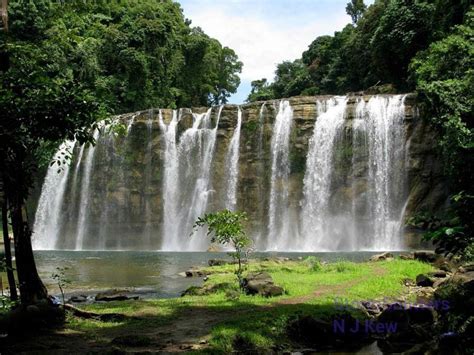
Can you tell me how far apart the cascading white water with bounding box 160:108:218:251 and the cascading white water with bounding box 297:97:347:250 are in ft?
22.9

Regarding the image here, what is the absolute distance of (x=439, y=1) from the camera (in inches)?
1225

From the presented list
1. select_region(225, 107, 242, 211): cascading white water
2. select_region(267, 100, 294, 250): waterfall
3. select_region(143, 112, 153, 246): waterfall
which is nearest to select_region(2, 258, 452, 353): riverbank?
select_region(267, 100, 294, 250): waterfall

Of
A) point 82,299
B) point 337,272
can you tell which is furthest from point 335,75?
point 82,299

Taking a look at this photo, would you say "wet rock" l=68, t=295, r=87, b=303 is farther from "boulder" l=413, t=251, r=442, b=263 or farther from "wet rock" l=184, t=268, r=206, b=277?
"boulder" l=413, t=251, r=442, b=263

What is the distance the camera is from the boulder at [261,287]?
10859mm

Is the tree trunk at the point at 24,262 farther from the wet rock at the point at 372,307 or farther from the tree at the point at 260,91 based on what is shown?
the tree at the point at 260,91

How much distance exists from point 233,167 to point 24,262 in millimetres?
26896

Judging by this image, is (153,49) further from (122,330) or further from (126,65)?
(122,330)

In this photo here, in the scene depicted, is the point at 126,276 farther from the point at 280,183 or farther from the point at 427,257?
the point at 280,183

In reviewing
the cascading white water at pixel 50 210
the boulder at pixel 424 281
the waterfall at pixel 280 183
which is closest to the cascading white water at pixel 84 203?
the cascading white water at pixel 50 210

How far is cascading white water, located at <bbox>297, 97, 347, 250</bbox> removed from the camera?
3122 cm

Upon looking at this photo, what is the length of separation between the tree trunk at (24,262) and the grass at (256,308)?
781 millimetres

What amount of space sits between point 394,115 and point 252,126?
364 inches

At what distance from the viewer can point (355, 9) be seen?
6738 cm
